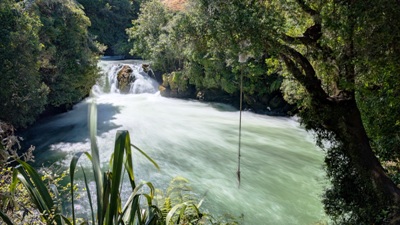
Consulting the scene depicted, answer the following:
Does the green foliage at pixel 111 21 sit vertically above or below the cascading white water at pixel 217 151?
above

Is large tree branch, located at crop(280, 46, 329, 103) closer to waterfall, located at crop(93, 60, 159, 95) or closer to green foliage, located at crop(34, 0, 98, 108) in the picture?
green foliage, located at crop(34, 0, 98, 108)

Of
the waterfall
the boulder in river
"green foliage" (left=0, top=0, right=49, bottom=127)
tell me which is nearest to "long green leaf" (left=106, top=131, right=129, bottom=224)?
"green foliage" (left=0, top=0, right=49, bottom=127)

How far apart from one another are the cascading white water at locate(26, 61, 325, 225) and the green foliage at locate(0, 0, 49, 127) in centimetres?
190

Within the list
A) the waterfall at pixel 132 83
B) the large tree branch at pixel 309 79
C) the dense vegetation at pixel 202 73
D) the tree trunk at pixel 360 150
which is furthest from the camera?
the waterfall at pixel 132 83

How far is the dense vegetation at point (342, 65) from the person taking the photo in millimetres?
4371

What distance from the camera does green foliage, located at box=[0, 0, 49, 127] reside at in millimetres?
10289

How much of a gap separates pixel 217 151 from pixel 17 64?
803 cm

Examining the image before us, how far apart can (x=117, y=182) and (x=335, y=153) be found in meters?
4.95

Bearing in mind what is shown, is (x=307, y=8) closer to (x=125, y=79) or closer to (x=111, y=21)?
(x=125, y=79)

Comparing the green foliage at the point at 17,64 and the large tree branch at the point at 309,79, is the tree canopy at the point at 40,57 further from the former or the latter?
the large tree branch at the point at 309,79

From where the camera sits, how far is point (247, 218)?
23.3ft

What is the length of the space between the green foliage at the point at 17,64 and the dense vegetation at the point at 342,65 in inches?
300

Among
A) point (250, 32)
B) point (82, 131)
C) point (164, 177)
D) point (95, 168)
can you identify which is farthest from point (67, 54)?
point (95, 168)

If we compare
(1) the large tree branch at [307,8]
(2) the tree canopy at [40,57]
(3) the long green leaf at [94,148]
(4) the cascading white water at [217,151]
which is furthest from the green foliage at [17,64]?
(3) the long green leaf at [94,148]
